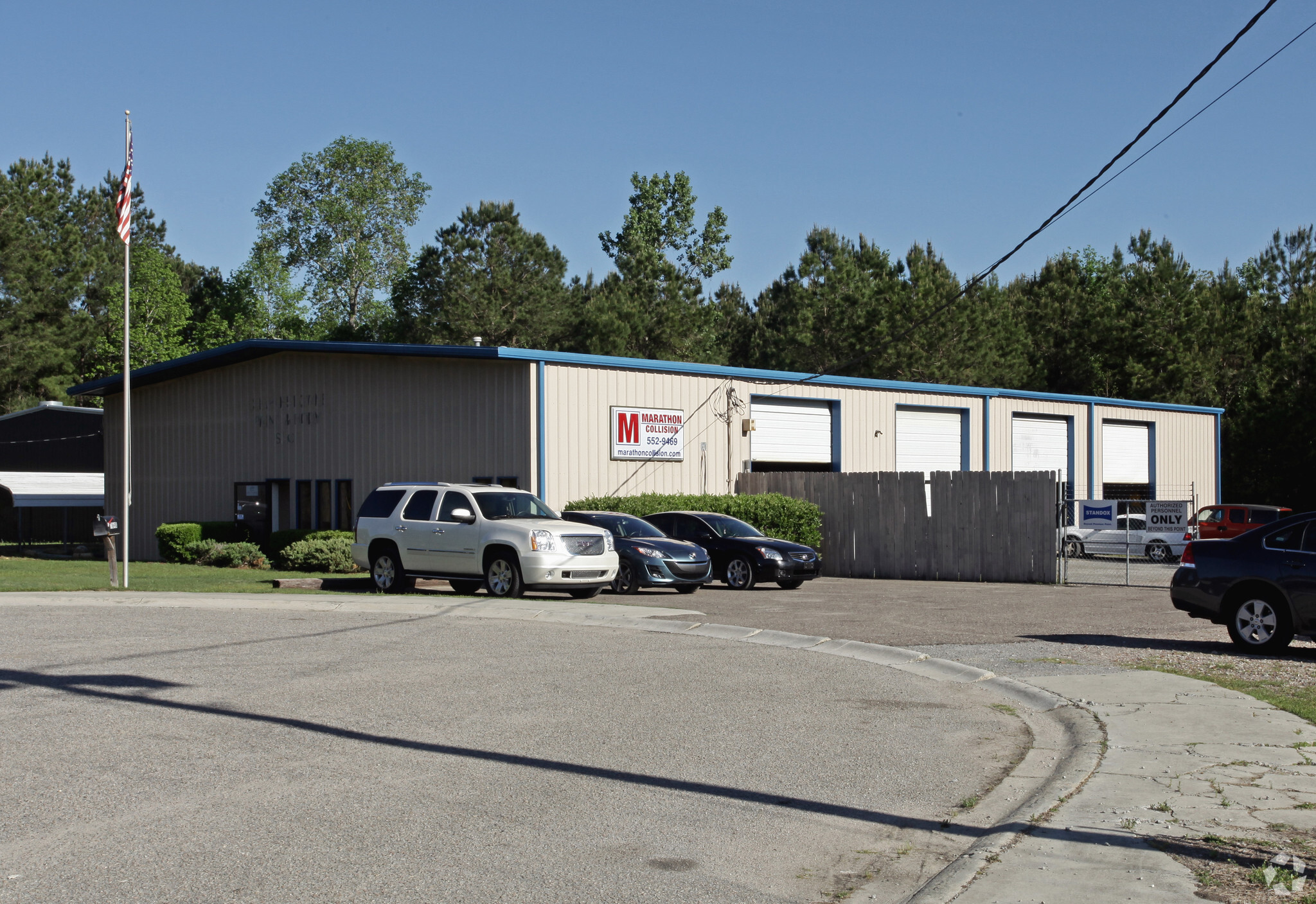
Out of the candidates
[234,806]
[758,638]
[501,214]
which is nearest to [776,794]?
[234,806]

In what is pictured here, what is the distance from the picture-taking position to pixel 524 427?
27.0 metres

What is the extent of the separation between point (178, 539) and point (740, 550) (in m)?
16.1

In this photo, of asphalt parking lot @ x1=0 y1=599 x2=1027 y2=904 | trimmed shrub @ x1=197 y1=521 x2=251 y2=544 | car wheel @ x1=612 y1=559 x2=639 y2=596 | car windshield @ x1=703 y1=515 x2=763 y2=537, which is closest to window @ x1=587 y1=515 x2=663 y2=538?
car wheel @ x1=612 y1=559 x2=639 y2=596

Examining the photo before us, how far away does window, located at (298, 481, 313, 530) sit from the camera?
32.2 m

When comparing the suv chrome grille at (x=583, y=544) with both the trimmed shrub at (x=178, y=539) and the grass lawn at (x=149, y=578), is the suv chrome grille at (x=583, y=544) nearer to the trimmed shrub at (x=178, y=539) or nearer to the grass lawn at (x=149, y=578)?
the grass lawn at (x=149, y=578)

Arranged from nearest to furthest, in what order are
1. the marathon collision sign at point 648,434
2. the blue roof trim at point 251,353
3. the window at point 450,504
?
the window at point 450,504 → the blue roof trim at point 251,353 → the marathon collision sign at point 648,434

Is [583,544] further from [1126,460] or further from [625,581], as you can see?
[1126,460]

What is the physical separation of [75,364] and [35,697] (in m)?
54.7

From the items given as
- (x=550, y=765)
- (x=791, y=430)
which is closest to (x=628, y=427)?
(x=791, y=430)

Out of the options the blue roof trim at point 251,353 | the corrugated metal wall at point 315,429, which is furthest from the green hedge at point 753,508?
the blue roof trim at point 251,353

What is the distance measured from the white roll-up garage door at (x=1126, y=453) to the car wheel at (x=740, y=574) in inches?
893

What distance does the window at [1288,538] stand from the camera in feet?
43.7

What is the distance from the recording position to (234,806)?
6.61 metres

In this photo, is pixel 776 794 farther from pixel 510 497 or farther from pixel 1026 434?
pixel 1026 434
